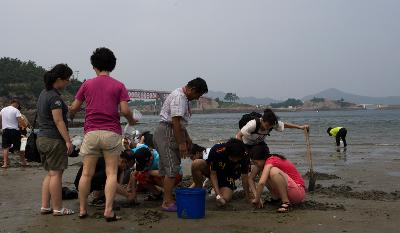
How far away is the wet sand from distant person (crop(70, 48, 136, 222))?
1.17 feet

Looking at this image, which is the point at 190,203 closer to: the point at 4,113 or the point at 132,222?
the point at 132,222

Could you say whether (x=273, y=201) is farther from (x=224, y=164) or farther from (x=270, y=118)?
(x=270, y=118)

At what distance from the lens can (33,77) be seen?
238 feet

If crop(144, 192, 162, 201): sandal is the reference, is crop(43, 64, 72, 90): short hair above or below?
above

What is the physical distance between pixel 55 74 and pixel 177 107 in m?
1.46

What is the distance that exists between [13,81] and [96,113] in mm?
71286

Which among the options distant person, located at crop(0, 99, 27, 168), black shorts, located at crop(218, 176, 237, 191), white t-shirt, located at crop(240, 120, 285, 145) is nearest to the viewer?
black shorts, located at crop(218, 176, 237, 191)

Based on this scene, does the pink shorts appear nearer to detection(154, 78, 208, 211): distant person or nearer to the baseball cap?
detection(154, 78, 208, 211): distant person

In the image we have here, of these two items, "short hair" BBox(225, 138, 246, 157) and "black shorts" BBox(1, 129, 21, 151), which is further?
"black shorts" BBox(1, 129, 21, 151)

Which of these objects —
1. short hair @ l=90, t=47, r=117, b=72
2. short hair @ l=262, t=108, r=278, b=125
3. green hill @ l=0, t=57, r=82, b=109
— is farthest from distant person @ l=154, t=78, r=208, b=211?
green hill @ l=0, t=57, r=82, b=109

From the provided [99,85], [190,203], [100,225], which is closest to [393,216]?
[190,203]

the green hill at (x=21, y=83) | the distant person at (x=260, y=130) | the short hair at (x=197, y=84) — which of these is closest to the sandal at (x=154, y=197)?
the distant person at (x=260, y=130)

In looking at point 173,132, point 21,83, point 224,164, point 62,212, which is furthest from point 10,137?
point 21,83

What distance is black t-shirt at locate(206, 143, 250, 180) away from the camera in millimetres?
5779
